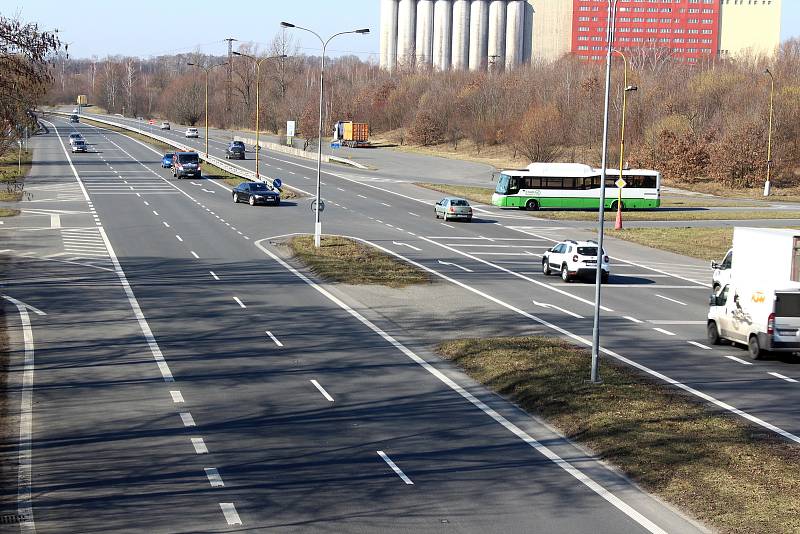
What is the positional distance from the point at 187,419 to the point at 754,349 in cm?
1456

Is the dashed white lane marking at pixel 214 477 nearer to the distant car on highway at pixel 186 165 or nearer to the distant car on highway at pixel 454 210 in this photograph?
the distant car on highway at pixel 454 210

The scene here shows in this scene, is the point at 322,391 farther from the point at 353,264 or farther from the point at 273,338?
the point at 353,264

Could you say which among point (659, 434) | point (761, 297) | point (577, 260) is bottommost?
point (659, 434)

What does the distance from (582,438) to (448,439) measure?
2.46 m

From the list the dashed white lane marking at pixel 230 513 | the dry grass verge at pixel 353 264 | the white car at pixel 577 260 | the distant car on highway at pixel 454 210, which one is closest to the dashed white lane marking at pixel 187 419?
the dashed white lane marking at pixel 230 513

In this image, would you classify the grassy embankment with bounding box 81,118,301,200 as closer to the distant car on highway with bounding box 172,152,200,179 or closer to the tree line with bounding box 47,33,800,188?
the distant car on highway with bounding box 172,152,200,179

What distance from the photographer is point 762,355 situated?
2709 cm

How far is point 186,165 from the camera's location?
82.7 meters

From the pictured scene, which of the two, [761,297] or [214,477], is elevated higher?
[761,297]

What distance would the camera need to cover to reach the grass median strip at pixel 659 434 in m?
15.8

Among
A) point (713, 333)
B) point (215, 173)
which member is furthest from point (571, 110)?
point (713, 333)

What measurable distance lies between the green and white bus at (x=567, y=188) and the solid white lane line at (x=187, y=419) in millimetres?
51198

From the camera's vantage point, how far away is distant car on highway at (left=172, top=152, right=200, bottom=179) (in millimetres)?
82750

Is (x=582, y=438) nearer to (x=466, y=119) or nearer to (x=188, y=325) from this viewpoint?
(x=188, y=325)
